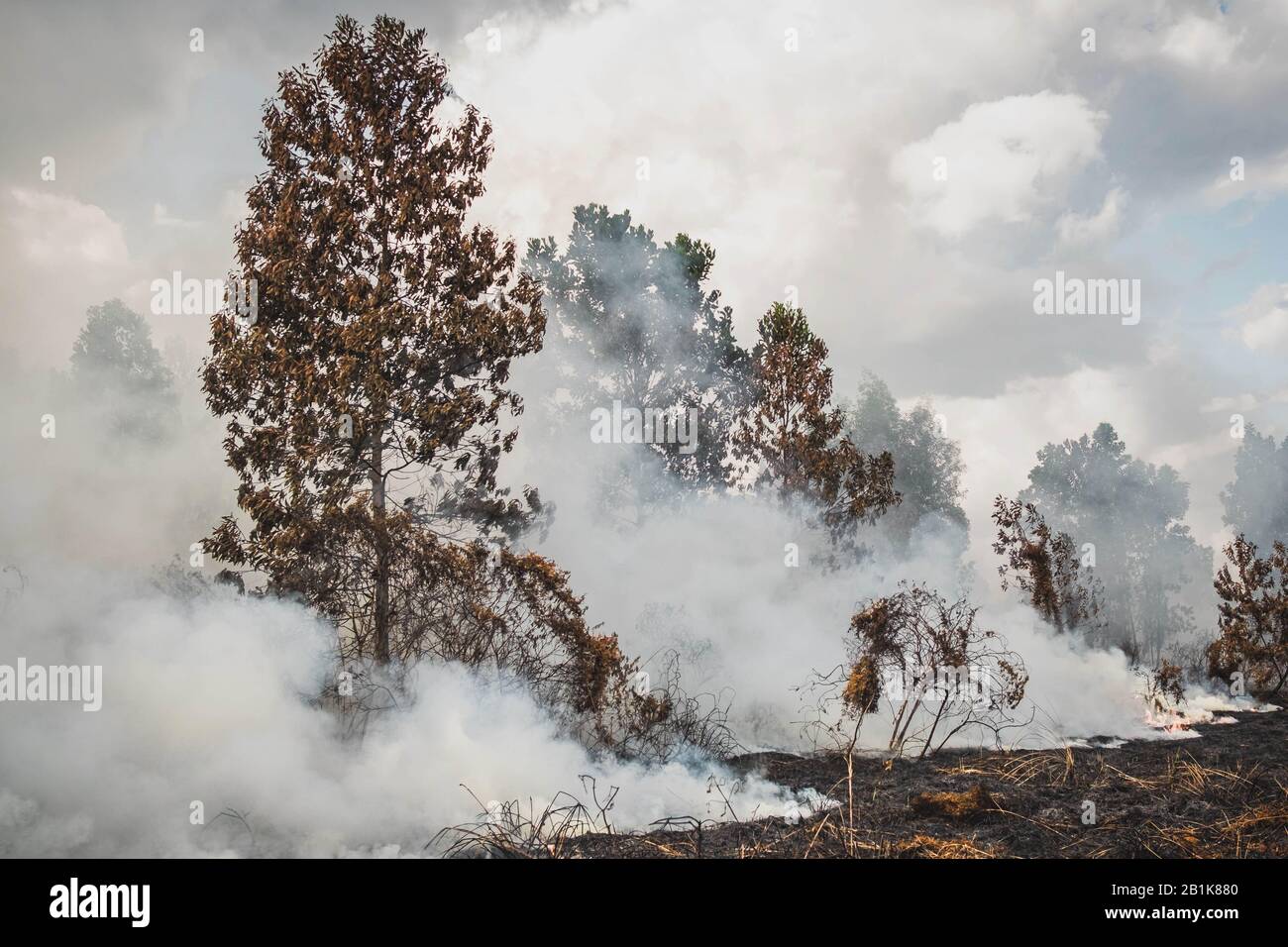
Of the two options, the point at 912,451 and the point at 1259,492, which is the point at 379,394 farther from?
the point at 1259,492

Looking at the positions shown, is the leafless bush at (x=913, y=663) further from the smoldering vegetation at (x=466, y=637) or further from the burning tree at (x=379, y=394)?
the burning tree at (x=379, y=394)

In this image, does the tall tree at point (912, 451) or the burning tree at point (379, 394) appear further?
the tall tree at point (912, 451)

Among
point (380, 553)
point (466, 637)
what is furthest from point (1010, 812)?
point (380, 553)

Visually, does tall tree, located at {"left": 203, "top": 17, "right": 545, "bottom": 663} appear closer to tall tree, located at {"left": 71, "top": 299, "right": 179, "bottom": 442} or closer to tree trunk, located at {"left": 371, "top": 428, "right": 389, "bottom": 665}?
tree trunk, located at {"left": 371, "top": 428, "right": 389, "bottom": 665}

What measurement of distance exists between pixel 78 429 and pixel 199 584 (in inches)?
867

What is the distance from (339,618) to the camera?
11.1 metres

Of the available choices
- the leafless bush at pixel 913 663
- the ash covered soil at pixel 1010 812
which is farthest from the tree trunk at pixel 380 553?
the leafless bush at pixel 913 663

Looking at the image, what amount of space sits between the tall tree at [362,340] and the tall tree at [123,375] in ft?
69.7

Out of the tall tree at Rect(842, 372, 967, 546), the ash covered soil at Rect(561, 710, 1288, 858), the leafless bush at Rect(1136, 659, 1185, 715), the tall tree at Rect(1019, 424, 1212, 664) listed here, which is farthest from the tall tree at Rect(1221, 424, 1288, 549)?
the ash covered soil at Rect(561, 710, 1288, 858)

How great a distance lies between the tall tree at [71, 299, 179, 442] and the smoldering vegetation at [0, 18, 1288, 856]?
744 cm

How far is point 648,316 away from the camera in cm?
2525

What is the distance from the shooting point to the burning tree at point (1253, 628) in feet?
64.2

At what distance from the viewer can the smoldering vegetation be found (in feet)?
25.6

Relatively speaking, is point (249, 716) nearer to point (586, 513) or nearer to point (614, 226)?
point (586, 513)
